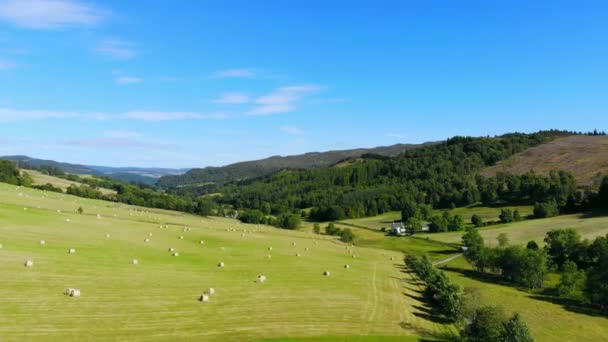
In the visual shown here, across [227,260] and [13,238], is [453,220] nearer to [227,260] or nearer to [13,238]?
[227,260]

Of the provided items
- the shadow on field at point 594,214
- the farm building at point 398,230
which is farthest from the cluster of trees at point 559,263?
the farm building at point 398,230

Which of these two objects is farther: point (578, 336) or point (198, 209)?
point (198, 209)

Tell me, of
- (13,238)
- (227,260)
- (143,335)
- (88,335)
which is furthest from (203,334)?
(13,238)

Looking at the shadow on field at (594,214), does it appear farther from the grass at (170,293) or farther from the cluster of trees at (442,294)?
the grass at (170,293)

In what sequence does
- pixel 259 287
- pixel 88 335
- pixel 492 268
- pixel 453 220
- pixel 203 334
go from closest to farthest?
pixel 88 335 < pixel 203 334 < pixel 259 287 < pixel 492 268 < pixel 453 220

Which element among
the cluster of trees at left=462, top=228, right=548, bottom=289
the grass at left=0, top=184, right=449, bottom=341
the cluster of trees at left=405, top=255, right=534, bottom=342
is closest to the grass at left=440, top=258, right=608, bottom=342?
the cluster of trees at left=462, top=228, right=548, bottom=289
